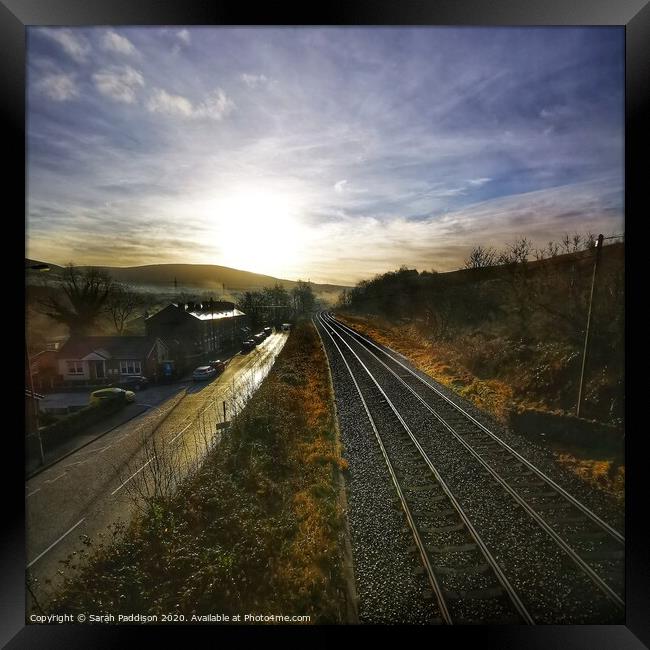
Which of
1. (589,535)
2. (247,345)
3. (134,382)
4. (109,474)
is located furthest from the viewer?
(247,345)

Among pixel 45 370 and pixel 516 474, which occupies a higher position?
pixel 45 370

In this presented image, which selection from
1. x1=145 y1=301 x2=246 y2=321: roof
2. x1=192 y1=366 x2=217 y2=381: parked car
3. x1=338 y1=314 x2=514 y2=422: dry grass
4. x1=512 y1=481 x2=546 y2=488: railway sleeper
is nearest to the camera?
x1=512 y1=481 x2=546 y2=488: railway sleeper

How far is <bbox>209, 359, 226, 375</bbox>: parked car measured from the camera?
389cm

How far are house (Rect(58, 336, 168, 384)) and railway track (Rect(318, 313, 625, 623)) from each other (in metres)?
3.16

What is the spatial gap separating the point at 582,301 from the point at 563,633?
3180mm

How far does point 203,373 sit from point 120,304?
128cm

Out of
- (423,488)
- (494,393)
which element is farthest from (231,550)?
(494,393)

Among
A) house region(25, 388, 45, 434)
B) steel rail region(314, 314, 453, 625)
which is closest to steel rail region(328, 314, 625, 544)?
steel rail region(314, 314, 453, 625)

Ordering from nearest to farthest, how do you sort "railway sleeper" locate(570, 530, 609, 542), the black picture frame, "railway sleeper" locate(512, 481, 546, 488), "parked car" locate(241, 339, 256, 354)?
the black picture frame
"railway sleeper" locate(570, 530, 609, 542)
"railway sleeper" locate(512, 481, 546, 488)
"parked car" locate(241, 339, 256, 354)

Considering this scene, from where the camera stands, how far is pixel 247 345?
217 inches

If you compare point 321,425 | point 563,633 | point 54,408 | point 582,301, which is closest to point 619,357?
point 582,301

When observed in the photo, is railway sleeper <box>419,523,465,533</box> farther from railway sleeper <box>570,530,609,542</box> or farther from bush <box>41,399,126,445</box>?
bush <box>41,399,126,445</box>

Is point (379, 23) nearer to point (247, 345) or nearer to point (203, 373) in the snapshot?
point (203, 373)
